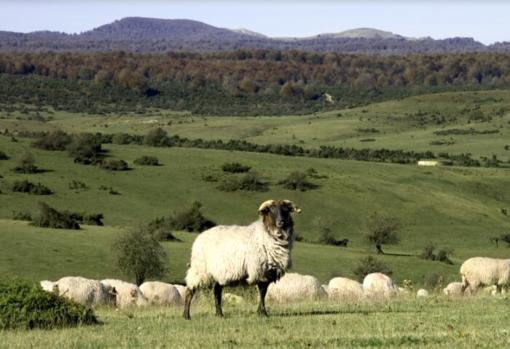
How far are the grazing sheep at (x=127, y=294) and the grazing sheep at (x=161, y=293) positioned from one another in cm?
65

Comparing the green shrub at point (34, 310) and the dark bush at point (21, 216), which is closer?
the green shrub at point (34, 310)

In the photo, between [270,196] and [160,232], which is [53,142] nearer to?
[270,196]

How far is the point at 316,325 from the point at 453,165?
97864 mm

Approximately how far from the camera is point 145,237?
160 ft

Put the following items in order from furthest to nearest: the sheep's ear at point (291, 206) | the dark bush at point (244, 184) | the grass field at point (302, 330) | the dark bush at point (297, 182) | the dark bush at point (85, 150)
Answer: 1. the dark bush at point (85, 150)
2. the dark bush at point (297, 182)
3. the dark bush at point (244, 184)
4. the sheep's ear at point (291, 206)
5. the grass field at point (302, 330)

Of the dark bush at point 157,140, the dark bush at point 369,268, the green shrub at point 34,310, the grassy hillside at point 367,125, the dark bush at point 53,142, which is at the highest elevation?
the green shrub at point 34,310

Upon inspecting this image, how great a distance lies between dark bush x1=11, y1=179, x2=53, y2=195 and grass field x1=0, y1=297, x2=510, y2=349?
55000mm

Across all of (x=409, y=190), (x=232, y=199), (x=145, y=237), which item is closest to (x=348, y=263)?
(x=145, y=237)

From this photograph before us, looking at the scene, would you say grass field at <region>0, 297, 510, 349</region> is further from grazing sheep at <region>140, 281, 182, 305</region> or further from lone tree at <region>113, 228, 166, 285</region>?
lone tree at <region>113, 228, 166, 285</region>

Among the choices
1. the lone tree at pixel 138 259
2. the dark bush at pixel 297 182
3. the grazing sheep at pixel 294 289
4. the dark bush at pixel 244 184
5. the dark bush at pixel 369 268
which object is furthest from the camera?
the dark bush at pixel 297 182

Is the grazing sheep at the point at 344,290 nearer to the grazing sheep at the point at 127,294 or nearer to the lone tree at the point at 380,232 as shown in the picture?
the grazing sheep at the point at 127,294

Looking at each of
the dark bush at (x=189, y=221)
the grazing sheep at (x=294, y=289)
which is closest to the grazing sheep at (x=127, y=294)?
Result: the grazing sheep at (x=294, y=289)

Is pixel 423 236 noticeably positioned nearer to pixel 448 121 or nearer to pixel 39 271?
pixel 39 271

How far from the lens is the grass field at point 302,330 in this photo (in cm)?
1434
